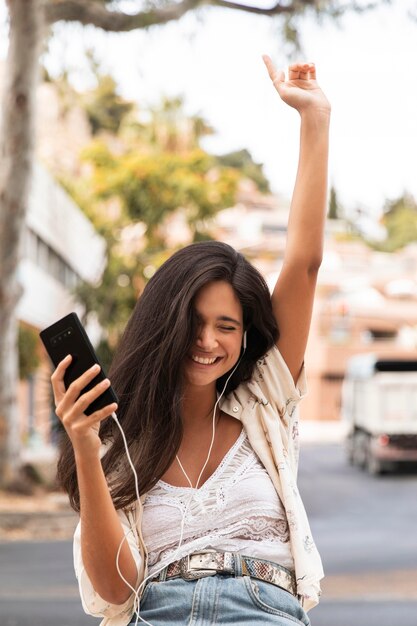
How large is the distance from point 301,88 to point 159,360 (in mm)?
776

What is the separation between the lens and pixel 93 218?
40.0 m

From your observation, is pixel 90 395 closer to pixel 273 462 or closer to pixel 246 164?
pixel 273 462

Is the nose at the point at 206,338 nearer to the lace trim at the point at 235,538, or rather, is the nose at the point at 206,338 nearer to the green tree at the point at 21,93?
the lace trim at the point at 235,538

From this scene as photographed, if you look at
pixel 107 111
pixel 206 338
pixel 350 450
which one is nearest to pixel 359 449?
pixel 350 450

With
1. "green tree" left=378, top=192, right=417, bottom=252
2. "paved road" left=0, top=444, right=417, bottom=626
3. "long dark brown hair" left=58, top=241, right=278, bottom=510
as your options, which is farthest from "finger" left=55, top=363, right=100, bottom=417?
"green tree" left=378, top=192, right=417, bottom=252

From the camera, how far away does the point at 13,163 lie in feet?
47.9

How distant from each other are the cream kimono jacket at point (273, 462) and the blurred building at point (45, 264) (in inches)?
916

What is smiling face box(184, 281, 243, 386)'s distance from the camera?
244 centimetres

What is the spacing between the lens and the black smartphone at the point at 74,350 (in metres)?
2.15

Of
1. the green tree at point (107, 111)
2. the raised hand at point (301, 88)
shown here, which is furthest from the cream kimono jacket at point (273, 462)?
the green tree at point (107, 111)

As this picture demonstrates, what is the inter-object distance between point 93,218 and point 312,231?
37716mm

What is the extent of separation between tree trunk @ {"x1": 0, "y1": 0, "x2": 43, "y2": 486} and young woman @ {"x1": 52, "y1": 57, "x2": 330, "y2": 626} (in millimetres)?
12219

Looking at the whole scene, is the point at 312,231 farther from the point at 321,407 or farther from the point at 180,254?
the point at 321,407

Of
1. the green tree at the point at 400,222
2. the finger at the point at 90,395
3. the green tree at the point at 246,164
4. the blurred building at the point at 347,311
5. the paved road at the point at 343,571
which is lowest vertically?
the green tree at the point at 400,222
